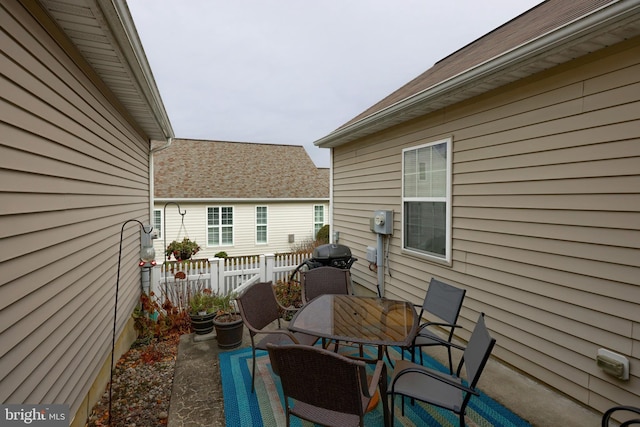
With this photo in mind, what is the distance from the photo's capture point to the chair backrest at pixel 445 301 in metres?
3.00

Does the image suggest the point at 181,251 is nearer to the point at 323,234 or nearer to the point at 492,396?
the point at 492,396

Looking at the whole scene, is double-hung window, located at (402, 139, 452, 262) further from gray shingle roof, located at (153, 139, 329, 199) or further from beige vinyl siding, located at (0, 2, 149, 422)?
gray shingle roof, located at (153, 139, 329, 199)

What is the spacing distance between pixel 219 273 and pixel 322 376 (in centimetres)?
400

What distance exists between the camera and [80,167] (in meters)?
2.61

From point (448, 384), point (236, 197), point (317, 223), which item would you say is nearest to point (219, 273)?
point (448, 384)

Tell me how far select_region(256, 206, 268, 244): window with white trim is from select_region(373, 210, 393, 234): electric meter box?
28.2ft

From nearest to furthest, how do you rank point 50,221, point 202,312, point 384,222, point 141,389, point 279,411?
point 50,221
point 279,411
point 141,389
point 202,312
point 384,222

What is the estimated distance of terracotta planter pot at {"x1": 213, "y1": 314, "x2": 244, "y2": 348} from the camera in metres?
3.80

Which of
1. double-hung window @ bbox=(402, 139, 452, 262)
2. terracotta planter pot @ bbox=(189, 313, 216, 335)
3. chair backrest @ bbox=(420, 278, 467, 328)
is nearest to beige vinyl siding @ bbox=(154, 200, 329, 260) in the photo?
terracotta planter pot @ bbox=(189, 313, 216, 335)

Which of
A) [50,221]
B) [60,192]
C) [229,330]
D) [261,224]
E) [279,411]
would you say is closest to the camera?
[50,221]

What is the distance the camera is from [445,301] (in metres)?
3.18

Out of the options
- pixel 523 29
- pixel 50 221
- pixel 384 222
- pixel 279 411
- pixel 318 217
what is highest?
pixel 523 29

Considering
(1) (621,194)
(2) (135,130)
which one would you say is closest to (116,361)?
(2) (135,130)

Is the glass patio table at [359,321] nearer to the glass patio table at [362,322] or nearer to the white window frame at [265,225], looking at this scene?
the glass patio table at [362,322]
